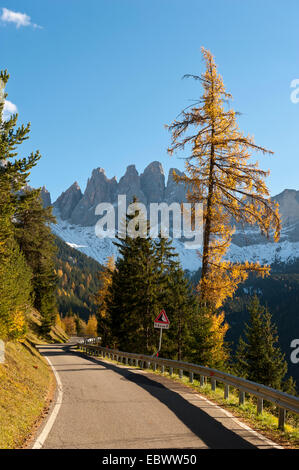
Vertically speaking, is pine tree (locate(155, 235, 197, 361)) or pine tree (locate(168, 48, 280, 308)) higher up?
pine tree (locate(168, 48, 280, 308))

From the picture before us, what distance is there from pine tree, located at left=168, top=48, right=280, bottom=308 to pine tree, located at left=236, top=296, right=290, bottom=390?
1084 inches

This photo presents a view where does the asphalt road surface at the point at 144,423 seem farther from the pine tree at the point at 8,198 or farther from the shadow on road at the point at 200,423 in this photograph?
the pine tree at the point at 8,198

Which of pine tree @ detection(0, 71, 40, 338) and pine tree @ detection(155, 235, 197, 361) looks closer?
pine tree @ detection(0, 71, 40, 338)

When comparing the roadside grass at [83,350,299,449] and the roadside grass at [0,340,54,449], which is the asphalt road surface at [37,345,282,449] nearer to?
the roadside grass at [83,350,299,449]

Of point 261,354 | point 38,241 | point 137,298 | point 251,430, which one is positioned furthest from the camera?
point 261,354

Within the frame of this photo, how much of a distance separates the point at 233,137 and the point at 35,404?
11021 mm

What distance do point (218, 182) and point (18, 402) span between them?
9769 mm

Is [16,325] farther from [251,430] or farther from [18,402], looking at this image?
[251,430]

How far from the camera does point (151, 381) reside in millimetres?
15570

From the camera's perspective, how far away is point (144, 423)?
313 inches

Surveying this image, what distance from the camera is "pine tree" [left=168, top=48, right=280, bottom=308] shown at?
13.6m

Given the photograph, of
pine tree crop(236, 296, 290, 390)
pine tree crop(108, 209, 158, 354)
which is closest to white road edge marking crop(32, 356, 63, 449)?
pine tree crop(108, 209, 158, 354)

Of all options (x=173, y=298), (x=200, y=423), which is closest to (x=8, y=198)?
(x=200, y=423)
